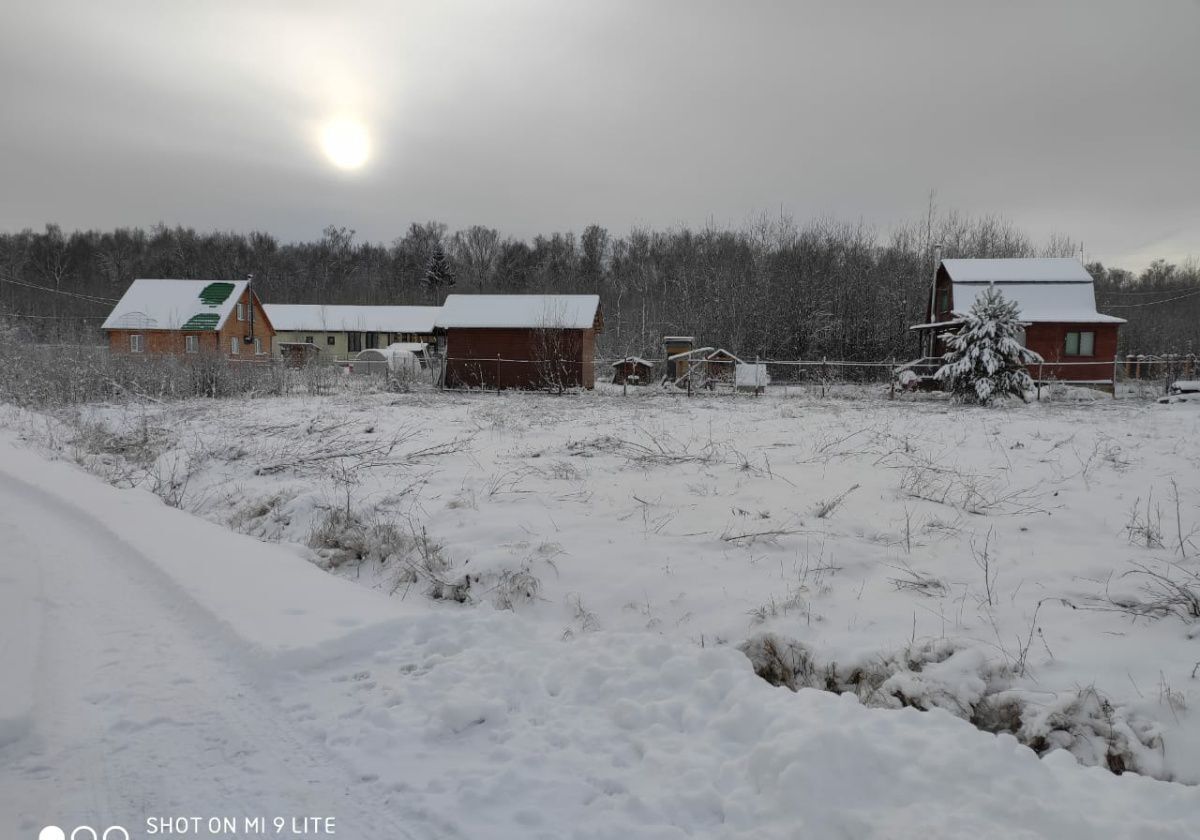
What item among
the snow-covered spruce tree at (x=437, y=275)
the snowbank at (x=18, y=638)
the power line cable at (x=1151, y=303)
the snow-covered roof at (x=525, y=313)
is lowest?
the snowbank at (x=18, y=638)

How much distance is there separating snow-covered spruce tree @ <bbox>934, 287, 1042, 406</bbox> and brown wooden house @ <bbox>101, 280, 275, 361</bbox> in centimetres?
3706

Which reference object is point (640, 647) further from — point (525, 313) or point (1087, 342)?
point (1087, 342)

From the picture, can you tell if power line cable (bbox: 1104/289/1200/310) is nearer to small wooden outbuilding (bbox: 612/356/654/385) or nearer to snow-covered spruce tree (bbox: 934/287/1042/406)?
snow-covered spruce tree (bbox: 934/287/1042/406)

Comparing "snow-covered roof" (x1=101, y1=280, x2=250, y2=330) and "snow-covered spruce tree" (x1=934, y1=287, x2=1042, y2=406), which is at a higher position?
"snow-covered roof" (x1=101, y1=280, x2=250, y2=330)

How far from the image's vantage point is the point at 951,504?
6359 millimetres

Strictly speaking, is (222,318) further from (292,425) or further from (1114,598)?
(1114,598)

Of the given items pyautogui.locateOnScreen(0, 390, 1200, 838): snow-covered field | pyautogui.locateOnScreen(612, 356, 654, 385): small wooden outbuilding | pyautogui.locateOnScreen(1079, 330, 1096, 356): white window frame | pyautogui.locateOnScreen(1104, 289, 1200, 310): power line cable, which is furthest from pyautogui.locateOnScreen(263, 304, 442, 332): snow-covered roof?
pyautogui.locateOnScreen(1104, 289, 1200, 310): power line cable

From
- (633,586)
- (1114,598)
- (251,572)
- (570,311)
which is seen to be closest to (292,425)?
(251,572)

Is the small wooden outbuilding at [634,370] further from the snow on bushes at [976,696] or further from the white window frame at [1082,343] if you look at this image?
the snow on bushes at [976,696]

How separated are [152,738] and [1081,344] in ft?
119

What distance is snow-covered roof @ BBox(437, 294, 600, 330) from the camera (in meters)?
27.4

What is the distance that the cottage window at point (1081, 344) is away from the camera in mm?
29719

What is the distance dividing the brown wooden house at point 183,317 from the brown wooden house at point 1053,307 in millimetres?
39106

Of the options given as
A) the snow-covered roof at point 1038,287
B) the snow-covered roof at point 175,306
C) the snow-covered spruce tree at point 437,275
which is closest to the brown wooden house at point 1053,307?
the snow-covered roof at point 1038,287
